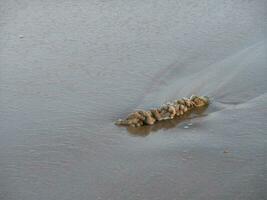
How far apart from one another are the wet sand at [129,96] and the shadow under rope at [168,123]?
0.02 meters

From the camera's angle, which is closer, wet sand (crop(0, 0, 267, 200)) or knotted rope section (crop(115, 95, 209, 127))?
wet sand (crop(0, 0, 267, 200))

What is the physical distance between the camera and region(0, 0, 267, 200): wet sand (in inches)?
253

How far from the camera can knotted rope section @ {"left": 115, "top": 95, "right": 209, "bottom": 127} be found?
7.61 metres

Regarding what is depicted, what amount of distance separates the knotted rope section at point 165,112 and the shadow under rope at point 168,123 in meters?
0.05

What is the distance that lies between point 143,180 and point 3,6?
6.75 meters

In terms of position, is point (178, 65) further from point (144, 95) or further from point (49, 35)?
point (49, 35)

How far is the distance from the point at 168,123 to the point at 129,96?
0.86 metres

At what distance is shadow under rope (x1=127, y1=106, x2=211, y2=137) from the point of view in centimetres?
755

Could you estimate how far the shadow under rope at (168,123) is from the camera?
755cm

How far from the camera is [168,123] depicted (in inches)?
306

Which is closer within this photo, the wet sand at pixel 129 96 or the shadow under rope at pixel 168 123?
the wet sand at pixel 129 96

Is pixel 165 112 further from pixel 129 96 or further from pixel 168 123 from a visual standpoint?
pixel 129 96

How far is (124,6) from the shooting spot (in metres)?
11.6

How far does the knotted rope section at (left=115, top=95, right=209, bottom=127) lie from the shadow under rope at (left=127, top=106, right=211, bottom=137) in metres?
0.05
